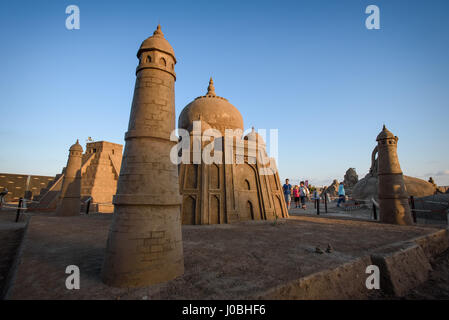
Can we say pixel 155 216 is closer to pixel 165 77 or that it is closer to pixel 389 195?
pixel 165 77

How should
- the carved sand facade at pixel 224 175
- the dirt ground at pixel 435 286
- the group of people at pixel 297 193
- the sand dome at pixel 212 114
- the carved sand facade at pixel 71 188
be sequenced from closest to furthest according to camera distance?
the dirt ground at pixel 435 286 < the carved sand facade at pixel 224 175 < the carved sand facade at pixel 71 188 < the sand dome at pixel 212 114 < the group of people at pixel 297 193

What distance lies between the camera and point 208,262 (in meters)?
4.52

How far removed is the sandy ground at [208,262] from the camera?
314cm

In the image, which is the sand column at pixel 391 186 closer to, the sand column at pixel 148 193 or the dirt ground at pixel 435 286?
the dirt ground at pixel 435 286

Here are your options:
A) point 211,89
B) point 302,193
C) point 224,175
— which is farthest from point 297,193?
point 211,89

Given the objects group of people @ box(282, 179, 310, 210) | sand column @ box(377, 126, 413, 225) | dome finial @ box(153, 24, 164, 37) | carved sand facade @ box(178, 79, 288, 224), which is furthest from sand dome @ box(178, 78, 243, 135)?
dome finial @ box(153, 24, 164, 37)

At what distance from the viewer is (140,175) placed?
3.97 meters

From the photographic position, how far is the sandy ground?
3.14 meters

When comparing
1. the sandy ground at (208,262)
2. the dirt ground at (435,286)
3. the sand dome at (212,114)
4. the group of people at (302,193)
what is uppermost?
the sand dome at (212,114)

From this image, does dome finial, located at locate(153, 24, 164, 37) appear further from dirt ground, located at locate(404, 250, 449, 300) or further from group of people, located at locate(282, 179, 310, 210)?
group of people, located at locate(282, 179, 310, 210)

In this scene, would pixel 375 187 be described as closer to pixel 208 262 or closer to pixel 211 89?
pixel 211 89

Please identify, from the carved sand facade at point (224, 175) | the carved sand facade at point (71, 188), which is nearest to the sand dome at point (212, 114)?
the carved sand facade at point (224, 175)

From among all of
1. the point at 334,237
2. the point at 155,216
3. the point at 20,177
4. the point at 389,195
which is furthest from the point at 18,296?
the point at 20,177

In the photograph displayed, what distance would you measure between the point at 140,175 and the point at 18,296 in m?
2.24
